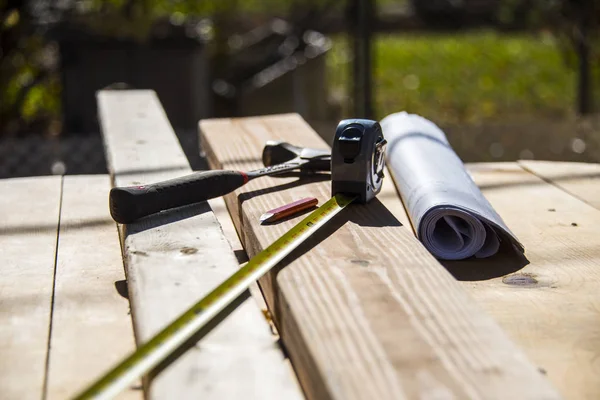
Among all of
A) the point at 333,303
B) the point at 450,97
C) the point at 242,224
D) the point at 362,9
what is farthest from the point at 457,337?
the point at 450,97

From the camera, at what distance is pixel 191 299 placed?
1336 mm

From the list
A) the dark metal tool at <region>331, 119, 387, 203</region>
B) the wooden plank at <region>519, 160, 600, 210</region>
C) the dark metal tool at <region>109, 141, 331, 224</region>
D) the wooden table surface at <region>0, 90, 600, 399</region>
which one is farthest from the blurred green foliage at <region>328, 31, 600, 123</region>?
the dark metal tool at <region>331, 119, 387, 203</region>

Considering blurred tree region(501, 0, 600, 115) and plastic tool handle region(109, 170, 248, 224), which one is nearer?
plastic tool handle region(109, 170, 248, 224)

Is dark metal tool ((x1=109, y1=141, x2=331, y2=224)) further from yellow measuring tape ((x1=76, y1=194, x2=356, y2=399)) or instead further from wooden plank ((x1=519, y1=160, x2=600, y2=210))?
wooden plank ((x1=519, y1=160, x2=600, y2=210))

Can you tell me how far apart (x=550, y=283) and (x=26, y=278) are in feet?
3.27

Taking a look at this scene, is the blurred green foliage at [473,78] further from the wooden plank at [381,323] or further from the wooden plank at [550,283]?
the wooden plank at [381,323]

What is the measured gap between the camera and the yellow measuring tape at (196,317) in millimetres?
1086

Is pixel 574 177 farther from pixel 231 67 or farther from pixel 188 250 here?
pixel 231 67

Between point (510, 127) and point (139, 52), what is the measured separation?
7.34 ft

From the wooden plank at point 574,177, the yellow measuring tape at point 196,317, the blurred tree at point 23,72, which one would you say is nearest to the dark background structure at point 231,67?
the blurred tree at point 23,72

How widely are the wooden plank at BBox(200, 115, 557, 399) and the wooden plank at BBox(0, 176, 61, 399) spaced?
15.1 inches

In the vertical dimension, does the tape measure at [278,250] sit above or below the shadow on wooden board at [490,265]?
above

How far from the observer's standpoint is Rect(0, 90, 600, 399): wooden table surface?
1.10 m

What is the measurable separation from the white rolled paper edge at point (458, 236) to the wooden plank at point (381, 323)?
0.10 metres
